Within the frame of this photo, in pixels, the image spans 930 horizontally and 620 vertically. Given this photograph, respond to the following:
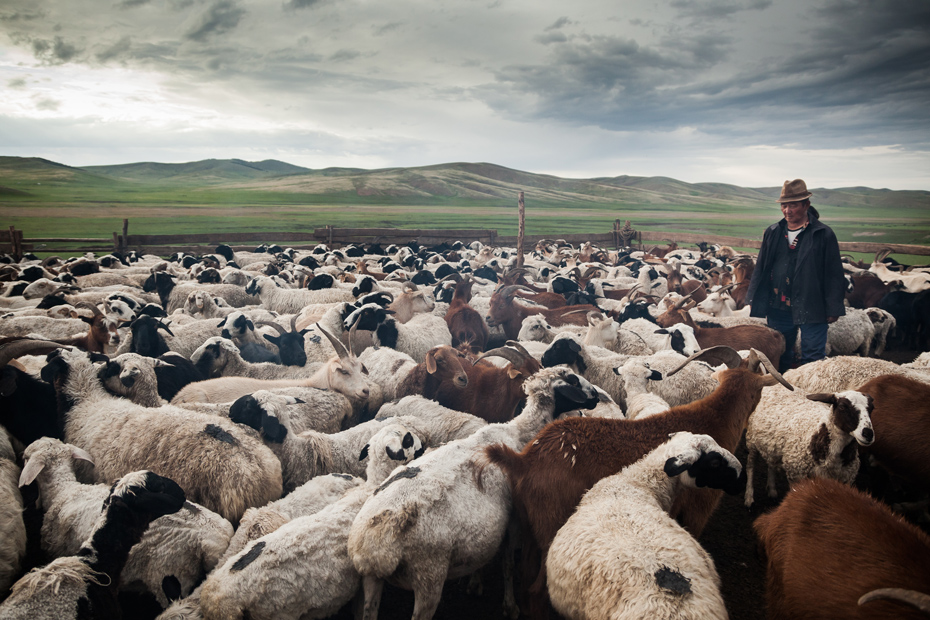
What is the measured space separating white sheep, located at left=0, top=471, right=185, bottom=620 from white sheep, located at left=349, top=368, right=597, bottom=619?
1.30m

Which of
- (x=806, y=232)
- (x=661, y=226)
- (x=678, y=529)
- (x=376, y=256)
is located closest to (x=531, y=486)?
(x=678, y=529)

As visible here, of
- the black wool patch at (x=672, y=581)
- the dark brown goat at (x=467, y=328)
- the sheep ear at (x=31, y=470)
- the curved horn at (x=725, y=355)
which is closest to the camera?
the black wool patch at (x=672, y=581)

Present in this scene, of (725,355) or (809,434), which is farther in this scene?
(725,355)

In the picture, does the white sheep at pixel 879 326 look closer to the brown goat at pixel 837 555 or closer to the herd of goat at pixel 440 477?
the herd of goat at pixel 440 477

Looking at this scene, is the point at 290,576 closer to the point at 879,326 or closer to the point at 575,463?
the point at 575,463

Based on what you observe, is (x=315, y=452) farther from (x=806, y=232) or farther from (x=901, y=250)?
(x=901, y=250)

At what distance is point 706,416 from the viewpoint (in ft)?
12.3

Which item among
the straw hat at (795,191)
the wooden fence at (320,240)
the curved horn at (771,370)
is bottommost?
the curved horn at (771,370)

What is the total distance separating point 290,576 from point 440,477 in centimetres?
104

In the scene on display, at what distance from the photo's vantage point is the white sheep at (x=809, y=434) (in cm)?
380

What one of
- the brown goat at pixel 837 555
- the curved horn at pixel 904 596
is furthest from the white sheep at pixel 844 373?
the curved horn at pixel 904 596

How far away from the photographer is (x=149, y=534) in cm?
314

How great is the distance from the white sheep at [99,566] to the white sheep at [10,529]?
727 millimetres

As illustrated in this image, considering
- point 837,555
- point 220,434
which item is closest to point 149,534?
point 220,434
